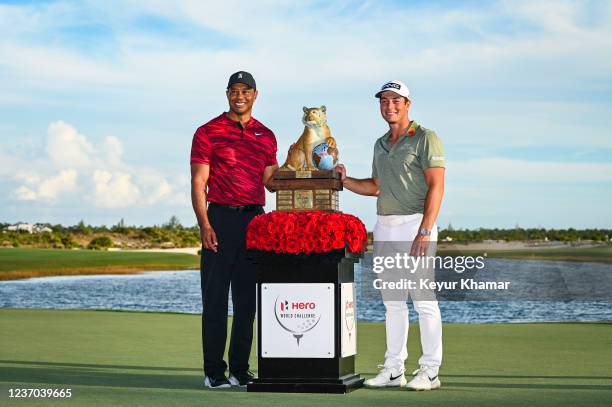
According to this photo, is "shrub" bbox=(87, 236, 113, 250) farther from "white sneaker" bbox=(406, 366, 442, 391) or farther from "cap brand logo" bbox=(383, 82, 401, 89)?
"white sneaker" bbox=(406, 366, 442, 391)

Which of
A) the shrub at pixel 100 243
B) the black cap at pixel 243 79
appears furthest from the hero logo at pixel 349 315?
the shrub at pixel 100 243

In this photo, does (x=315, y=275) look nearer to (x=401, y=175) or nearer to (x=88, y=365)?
(x=401, y=175)

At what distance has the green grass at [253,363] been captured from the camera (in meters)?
7.93

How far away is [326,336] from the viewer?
→ 8430 mm

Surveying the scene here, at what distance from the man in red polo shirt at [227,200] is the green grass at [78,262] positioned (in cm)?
5112

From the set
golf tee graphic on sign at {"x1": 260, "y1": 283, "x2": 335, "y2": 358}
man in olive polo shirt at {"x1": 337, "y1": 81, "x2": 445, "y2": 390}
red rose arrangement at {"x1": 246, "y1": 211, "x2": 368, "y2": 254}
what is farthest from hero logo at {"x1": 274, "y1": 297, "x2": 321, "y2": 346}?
man in olive polo shirt at {"x1": 337, "y1": 81, "x2": 445, "y2": 390}

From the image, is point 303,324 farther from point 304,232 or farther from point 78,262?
point 78,262

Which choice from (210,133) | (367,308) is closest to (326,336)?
(210,133)

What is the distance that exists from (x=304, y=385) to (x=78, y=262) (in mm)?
61287

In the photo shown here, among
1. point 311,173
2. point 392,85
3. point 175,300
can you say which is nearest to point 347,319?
point 311,173

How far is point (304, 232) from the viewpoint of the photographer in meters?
8.44

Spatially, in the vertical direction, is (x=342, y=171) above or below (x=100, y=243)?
above

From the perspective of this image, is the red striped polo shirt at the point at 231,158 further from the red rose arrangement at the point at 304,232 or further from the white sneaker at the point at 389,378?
the white sneaker at the point at 389,378

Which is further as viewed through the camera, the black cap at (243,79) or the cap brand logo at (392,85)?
the black cap at (243,79)
